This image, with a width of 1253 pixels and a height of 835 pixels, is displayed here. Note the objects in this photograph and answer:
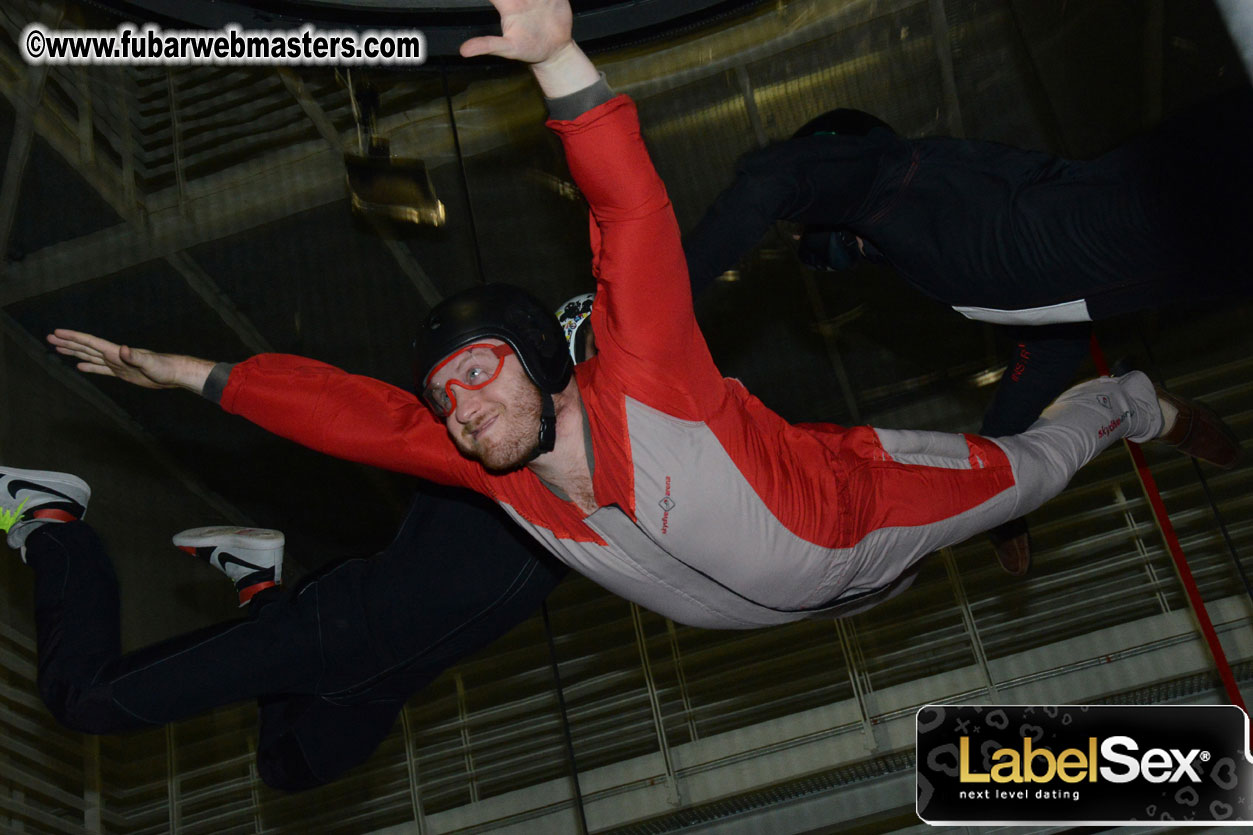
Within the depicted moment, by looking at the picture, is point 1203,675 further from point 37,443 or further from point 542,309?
point 37,443

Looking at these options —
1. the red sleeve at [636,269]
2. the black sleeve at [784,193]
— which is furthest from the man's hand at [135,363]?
the black sleeve at [784,193]

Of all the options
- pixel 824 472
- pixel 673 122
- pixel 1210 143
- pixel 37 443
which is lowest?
pixel 824 472

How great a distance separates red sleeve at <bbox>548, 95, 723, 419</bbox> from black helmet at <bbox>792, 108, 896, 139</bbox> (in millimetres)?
700

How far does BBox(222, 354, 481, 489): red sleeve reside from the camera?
1987mm

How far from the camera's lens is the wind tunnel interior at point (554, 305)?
9.37 ft

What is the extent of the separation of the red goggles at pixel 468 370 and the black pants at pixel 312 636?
52cm

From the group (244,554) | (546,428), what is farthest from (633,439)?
(244,554)

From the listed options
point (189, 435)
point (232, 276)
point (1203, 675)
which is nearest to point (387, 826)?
point (189, 435)

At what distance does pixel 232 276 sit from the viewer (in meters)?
3.22

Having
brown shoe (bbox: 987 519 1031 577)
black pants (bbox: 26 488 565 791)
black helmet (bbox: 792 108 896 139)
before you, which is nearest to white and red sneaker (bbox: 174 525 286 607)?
black pants (bbox: 26 488 565 791)

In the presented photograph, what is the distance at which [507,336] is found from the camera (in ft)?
5.83

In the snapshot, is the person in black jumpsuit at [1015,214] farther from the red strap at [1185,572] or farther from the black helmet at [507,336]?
the red strap at [1185,572]

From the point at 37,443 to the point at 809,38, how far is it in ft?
8.61

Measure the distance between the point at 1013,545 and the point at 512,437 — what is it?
1.75 metres
